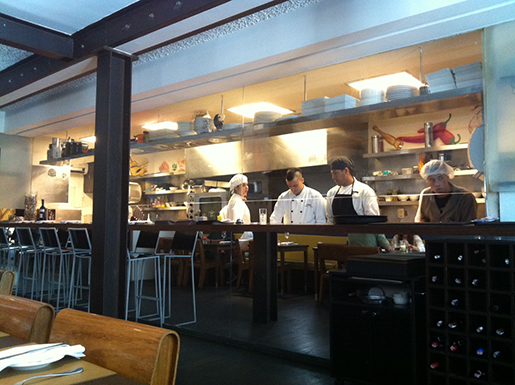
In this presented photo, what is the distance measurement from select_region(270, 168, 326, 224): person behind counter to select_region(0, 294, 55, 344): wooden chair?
307 cm

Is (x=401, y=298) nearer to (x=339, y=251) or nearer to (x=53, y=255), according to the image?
(x=339, y=251)

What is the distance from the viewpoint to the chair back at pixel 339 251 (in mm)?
3543

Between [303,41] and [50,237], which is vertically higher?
[303,41]

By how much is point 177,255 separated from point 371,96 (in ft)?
8.45

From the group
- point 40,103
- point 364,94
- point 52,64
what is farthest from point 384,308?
point 40,103

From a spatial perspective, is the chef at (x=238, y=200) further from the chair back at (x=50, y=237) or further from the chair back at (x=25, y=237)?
the chair back at (x=25, y=237)

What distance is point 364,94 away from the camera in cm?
399

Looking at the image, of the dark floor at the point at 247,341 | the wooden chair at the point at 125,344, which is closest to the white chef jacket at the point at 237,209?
the dark floor at the point at 247,341

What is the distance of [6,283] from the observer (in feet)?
6.20

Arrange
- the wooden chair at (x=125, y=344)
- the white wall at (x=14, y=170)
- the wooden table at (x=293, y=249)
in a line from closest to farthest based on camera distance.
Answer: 1. the wooden chair at (x=125, y=344)
2. the wooden table at (x=293, y=249)
3. the white wall at (x=14, y=170)

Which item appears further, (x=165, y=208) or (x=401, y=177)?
(x=165, y=208)

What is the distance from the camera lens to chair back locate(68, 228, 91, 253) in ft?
17.1

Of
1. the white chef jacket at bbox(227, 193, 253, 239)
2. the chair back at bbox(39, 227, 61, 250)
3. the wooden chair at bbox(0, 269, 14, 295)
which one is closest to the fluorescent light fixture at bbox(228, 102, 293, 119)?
the white chef jacket at bbox(227, 193, 253, 239)

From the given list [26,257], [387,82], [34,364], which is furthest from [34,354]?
[26,257]
